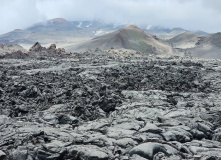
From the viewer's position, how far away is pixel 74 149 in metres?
6.72

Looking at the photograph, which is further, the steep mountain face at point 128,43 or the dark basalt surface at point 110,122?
the steep mountain face at point 128,43

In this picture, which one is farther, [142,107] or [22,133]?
[142,107]

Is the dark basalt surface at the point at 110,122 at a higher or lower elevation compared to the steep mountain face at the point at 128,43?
lower

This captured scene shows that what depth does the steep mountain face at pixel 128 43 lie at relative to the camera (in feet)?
290

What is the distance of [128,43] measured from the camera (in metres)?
96.6

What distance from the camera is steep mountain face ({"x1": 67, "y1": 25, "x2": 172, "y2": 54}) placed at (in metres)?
88.4

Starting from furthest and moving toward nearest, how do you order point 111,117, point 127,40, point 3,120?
point 127,40
point 111,117
point 3,120

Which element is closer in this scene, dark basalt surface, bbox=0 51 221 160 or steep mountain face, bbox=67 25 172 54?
dark basalt surface, bbox=0 51 221 160

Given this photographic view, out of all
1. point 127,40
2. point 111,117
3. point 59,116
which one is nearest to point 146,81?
point 111,117

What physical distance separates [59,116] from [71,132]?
6.59 feet

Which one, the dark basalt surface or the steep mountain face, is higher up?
the steep mountain face

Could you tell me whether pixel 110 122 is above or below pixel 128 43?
below

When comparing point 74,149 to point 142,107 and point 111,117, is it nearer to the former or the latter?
point 111,117

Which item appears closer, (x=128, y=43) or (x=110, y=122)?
(x=110, y=122)
